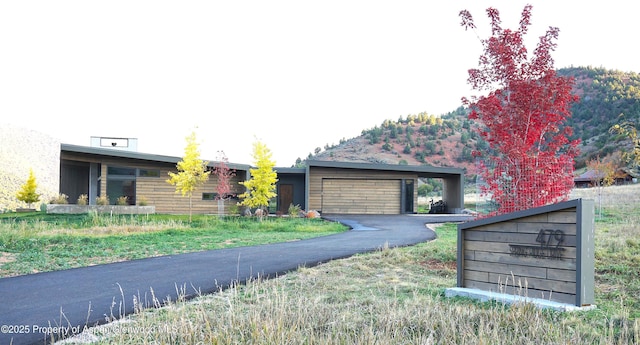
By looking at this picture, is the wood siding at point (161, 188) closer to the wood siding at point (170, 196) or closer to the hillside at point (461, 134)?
the wood siding at point (170, 196)

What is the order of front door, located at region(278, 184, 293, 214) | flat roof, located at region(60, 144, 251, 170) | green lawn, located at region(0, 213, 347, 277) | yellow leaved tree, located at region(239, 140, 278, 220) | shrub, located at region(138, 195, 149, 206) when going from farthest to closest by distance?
front door, located at region(278, 184, 293, 214)
shrub, located at region(138, 195, 149, 206)
flat roof, located at region(60, 144, 251, 170)
yellow leaved tree, located at region(239, 140, 278, 220)
green lawn, located at region(0, 213, 347, 277)

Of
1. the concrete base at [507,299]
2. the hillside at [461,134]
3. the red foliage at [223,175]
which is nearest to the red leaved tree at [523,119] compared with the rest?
the concrete base at [507,299]

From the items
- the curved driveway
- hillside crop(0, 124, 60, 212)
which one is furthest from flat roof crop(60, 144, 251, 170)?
hillside crop(0, 124, 60, 212)

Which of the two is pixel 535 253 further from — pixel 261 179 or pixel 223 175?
pixel 223 175

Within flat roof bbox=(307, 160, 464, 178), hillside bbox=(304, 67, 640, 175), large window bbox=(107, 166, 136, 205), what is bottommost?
large window bbox=(107, 166, 136, 205)

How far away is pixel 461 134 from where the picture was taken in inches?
2670

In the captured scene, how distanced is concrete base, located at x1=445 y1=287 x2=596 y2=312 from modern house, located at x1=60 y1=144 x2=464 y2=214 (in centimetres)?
2149

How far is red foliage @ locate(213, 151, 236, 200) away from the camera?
25047 millimetres

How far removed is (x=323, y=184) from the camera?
30.2m

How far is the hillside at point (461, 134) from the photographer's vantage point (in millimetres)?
58972

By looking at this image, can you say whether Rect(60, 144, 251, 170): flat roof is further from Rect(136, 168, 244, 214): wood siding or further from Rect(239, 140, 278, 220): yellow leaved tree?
Rect(239, 140, 278, 220): yellow leaved tree

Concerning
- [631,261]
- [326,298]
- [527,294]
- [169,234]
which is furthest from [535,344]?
[169,234]

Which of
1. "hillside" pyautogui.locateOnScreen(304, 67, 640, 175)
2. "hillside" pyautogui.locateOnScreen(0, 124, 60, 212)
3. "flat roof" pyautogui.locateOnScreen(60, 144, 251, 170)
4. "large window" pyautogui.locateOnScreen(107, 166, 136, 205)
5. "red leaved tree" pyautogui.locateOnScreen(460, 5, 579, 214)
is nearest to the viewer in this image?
"red leaved tree" pyautogui.locateOnScreen(460, 5, 579, 214)

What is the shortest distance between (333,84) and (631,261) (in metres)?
24.0
